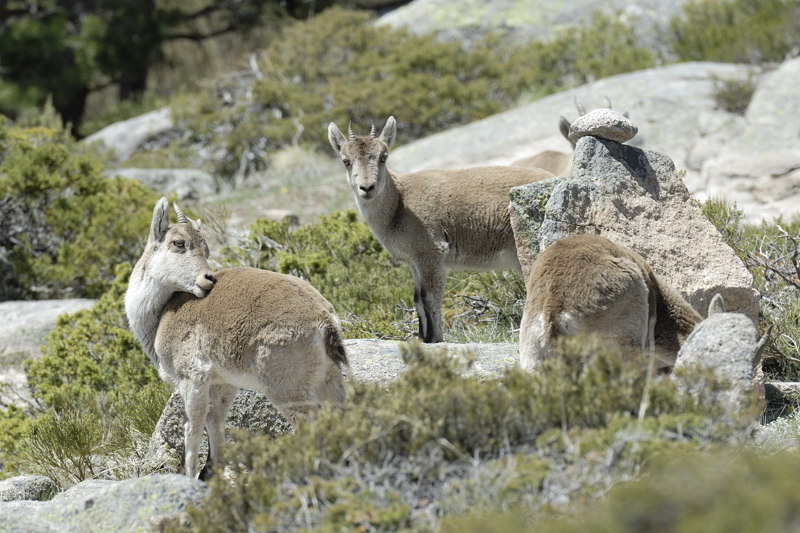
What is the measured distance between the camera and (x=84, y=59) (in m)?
25.3

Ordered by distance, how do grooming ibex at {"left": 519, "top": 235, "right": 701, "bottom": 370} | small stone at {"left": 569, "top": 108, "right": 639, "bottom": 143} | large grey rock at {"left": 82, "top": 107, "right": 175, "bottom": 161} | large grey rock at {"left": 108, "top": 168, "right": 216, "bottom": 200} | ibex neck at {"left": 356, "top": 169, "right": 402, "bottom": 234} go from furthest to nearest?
1. large grey rock at {"left": 82, "top": 107, "right": 175, "bottom": 161}
2. large grey rock at {"left": 108, "top": 168, "right": 216, "bottom": 200}
3. ibex neck at {"left": 356, "top": 169, "right": 402, "bottom": 234}
4. small stone at {"left": 569, "top": 108, "right": 639, "bottom": 143}
5. grooming ibex at {"left": 519, "top": 235, "right": 701, "bottom": 370}

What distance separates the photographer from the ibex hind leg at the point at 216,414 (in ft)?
22.3

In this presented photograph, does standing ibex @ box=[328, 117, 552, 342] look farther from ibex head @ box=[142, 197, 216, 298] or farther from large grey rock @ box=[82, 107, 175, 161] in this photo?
large grey rock @ box=[82, 107, 175, 161]

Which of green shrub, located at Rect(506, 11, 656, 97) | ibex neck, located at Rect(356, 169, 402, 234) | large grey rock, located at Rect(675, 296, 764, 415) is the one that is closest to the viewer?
large grey rock, located at Rect(675, 296, 764, 415)

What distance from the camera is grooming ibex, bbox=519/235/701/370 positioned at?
5.45 metres

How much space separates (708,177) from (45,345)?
31.4 ft

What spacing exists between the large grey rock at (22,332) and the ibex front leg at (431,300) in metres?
5.06

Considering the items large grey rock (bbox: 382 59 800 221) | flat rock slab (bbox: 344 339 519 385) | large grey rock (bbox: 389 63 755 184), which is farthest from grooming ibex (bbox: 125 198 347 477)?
large grey rock (bbox: 389 63 755 184)

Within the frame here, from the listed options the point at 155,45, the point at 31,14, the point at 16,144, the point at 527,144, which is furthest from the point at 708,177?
the point at 31,14

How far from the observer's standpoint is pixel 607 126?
23.0 ft

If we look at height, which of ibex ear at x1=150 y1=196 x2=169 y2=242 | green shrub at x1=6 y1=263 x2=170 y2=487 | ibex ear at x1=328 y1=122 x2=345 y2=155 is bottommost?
green shrub at x1=6 y1=263 x2=170 y2=487

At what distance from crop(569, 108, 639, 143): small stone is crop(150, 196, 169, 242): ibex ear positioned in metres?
3.14

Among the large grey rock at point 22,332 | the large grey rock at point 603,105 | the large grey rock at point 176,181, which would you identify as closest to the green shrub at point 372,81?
the large grey rock at point 176,181

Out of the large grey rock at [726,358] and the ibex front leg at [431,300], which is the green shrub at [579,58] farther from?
the large grey rock at [726,358]
